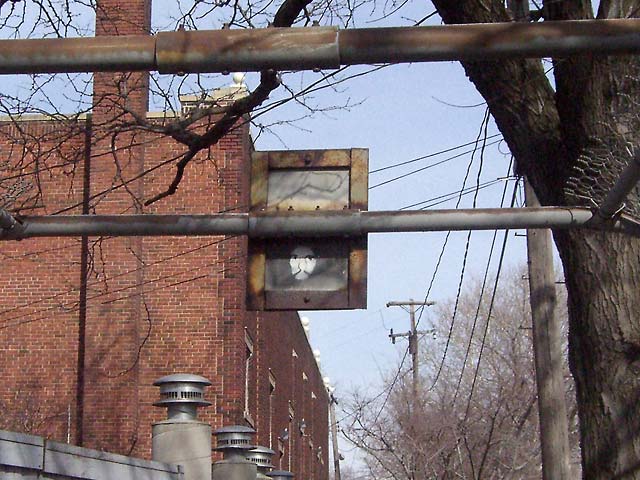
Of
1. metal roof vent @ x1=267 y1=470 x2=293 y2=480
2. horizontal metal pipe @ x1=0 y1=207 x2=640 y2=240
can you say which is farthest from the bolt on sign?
metal roof vent @ x1=267 y1=470 x2=293 y2=480

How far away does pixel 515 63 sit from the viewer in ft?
24.2

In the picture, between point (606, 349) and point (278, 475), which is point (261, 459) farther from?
point (606, 349)

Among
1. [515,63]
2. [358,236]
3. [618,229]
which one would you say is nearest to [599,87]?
[515,63]

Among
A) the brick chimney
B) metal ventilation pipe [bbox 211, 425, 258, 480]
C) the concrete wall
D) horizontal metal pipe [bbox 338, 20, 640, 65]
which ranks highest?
the brick chimney

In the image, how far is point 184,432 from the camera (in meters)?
14.0

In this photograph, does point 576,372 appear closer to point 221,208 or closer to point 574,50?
point 574,50

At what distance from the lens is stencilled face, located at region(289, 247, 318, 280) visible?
625cm

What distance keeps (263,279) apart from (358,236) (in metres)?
0.59

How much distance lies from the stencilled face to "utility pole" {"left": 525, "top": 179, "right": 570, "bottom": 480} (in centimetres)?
848

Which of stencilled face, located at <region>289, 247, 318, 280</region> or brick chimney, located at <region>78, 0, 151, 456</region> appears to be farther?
brick chimney, located at <region>78, 0, 151, 456</region>

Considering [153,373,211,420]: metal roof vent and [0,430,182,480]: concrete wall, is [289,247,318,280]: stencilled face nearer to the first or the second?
[0,430,182,480]: concrete wall

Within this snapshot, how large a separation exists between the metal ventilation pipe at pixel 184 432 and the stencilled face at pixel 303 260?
25.5ft

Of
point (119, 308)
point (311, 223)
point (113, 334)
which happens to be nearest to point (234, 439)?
point (113, 334)

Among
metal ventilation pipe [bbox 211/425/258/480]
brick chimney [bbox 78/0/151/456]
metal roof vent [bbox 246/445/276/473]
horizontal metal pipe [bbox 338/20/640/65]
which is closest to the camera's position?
horizontal metal pipe [bbox 338/20/640/65]
